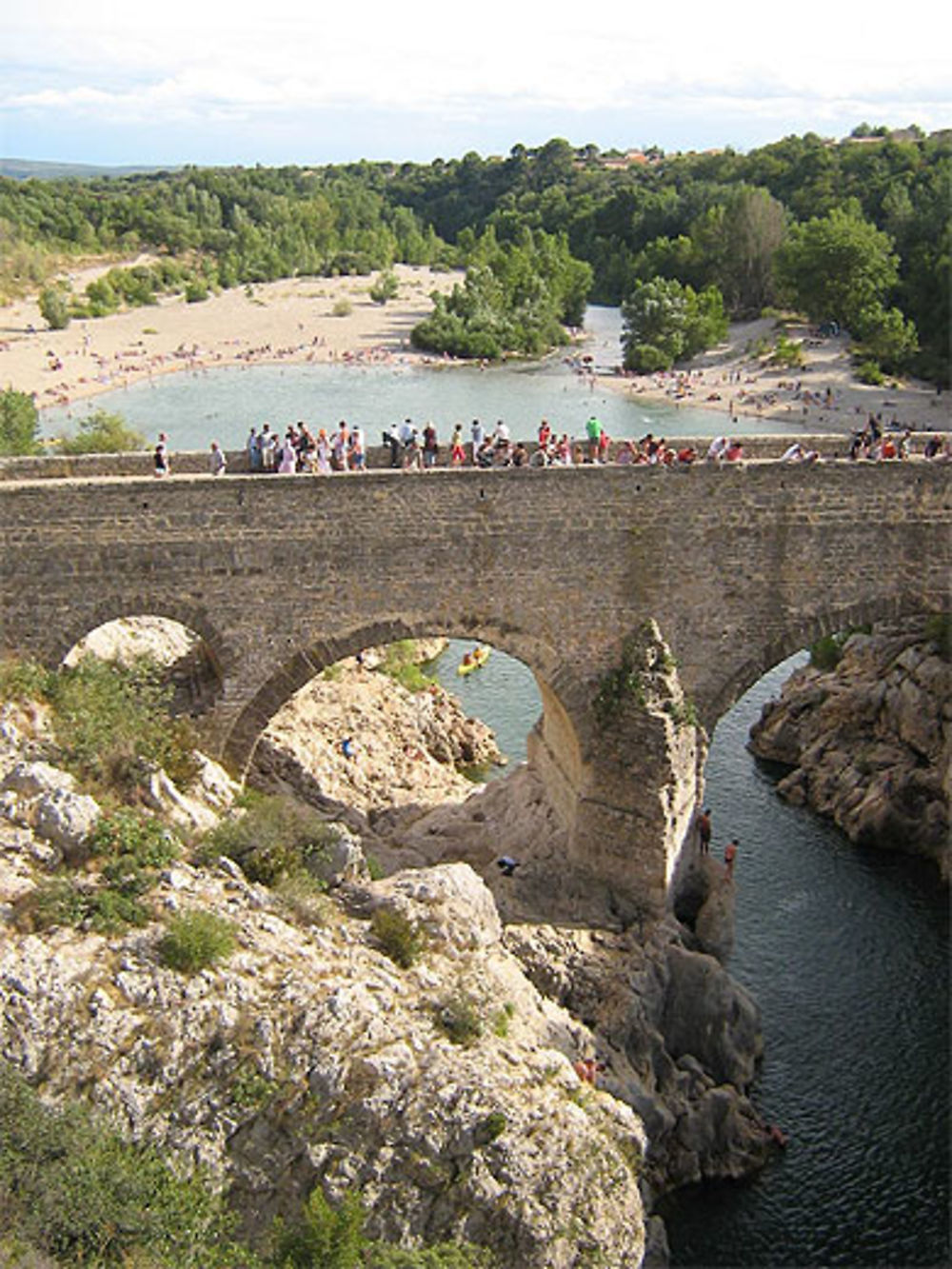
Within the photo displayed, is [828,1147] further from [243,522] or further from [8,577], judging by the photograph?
[8,577]

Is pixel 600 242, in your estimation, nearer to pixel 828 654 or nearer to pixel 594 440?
pixel 828 654

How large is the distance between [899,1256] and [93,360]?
64350mm

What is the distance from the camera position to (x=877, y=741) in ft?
80.1

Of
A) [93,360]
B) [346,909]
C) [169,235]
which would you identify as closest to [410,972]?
[346,909]

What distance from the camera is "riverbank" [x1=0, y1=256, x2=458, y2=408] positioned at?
67000 mm

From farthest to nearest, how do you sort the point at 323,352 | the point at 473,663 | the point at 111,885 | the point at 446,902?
the point at 323,352
the point at 473,663
the point at 446,902
the point at 111,885

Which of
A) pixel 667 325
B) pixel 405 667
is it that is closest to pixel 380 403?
pixel 667 325

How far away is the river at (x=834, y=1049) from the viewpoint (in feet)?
50.8

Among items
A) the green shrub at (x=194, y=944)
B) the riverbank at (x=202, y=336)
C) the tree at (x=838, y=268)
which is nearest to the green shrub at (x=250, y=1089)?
the green shrub at (x=194, y=944)

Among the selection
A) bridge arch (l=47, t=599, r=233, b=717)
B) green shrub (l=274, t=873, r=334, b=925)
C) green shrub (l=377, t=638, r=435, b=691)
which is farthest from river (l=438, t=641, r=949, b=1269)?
bridge arch (l=47, t=599, r=233, b=717)

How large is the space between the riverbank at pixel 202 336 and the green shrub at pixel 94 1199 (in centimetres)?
5281

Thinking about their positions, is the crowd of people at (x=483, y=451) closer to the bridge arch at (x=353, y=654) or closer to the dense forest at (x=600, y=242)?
the bridge arch at (x=353, y=654)

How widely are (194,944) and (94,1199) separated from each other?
104 inches

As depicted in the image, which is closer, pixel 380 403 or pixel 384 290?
pixel 380 403
